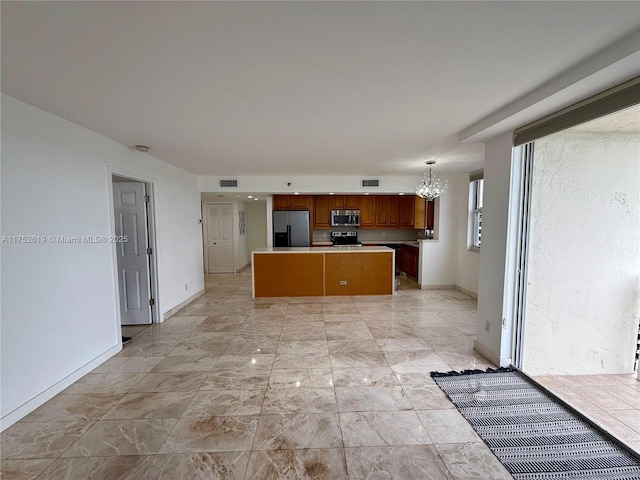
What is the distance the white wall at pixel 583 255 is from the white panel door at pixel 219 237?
6.72 metres

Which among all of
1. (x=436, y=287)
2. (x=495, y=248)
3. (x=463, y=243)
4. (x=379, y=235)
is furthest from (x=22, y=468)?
(x=379, y=235)

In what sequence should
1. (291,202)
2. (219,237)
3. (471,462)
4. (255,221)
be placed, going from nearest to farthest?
(471,462) → (291,202) → (219,237) → (255,221)

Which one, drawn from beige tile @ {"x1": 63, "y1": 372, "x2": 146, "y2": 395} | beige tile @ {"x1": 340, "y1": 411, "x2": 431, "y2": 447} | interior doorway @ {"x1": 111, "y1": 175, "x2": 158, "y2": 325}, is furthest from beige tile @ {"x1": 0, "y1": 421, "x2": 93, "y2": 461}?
interior doorway @ {"x1": 111, "y1": 175, "x2": 158, "y2": 325}

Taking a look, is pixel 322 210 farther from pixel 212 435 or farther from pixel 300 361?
pixel 212 435

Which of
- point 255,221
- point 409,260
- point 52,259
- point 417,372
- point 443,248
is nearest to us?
point 52,259

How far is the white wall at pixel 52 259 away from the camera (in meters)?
1.93

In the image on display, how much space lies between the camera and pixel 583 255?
2.62m

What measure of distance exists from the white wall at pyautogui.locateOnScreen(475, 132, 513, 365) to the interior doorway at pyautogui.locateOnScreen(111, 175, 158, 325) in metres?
4.15

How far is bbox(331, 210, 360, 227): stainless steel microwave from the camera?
22.4ft

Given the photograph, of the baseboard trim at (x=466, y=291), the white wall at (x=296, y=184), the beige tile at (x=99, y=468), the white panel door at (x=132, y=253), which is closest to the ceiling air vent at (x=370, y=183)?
the white wall at (x=296, y=184)

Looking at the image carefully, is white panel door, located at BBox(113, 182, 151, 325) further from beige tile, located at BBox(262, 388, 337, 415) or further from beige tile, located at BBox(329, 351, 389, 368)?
beige tile, located at BBox(329, 351, 389, 368)

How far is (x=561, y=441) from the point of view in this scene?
5.82 feet

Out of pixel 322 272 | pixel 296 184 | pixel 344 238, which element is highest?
pixel 296 184

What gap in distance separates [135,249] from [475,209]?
5.79m
